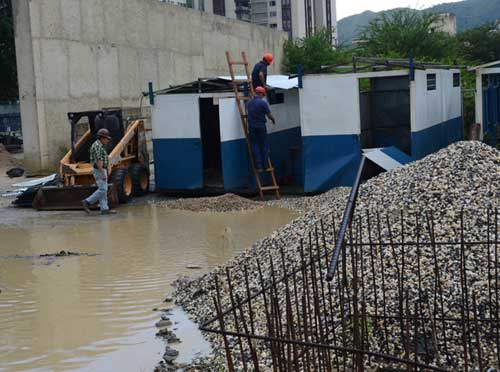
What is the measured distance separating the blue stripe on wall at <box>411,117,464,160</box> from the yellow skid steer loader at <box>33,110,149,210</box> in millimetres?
5353

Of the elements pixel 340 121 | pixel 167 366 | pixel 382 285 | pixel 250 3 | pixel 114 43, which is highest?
pixel 250 3

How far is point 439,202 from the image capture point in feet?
26.6

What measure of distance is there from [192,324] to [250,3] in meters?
65.1

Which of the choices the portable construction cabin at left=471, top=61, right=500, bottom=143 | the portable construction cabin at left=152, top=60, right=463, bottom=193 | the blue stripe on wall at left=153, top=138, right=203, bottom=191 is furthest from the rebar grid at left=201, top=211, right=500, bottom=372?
the portable construction cabin at left=471, top=61, right=500, bottom=143

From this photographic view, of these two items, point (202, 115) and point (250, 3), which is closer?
point (202, 115)

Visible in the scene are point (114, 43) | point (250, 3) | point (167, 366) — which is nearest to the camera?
point (167, 366)

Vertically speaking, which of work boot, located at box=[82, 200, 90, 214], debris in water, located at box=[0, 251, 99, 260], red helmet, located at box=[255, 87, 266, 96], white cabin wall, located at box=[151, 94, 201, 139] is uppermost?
red helmet, located at box=[255, 87, 266, 96]

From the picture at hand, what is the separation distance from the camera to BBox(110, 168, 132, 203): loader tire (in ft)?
48.3

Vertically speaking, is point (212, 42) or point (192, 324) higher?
point (212, 42)

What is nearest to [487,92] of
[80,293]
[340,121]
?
[340,121]

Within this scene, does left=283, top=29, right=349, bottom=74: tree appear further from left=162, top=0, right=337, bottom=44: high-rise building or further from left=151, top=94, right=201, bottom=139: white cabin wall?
left=162, top=0, right=337, bottom=44: high-rise building

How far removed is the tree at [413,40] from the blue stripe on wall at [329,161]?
49.7ft

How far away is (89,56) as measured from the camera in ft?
69.7

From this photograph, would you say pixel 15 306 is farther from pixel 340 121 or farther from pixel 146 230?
pixel 340 121
